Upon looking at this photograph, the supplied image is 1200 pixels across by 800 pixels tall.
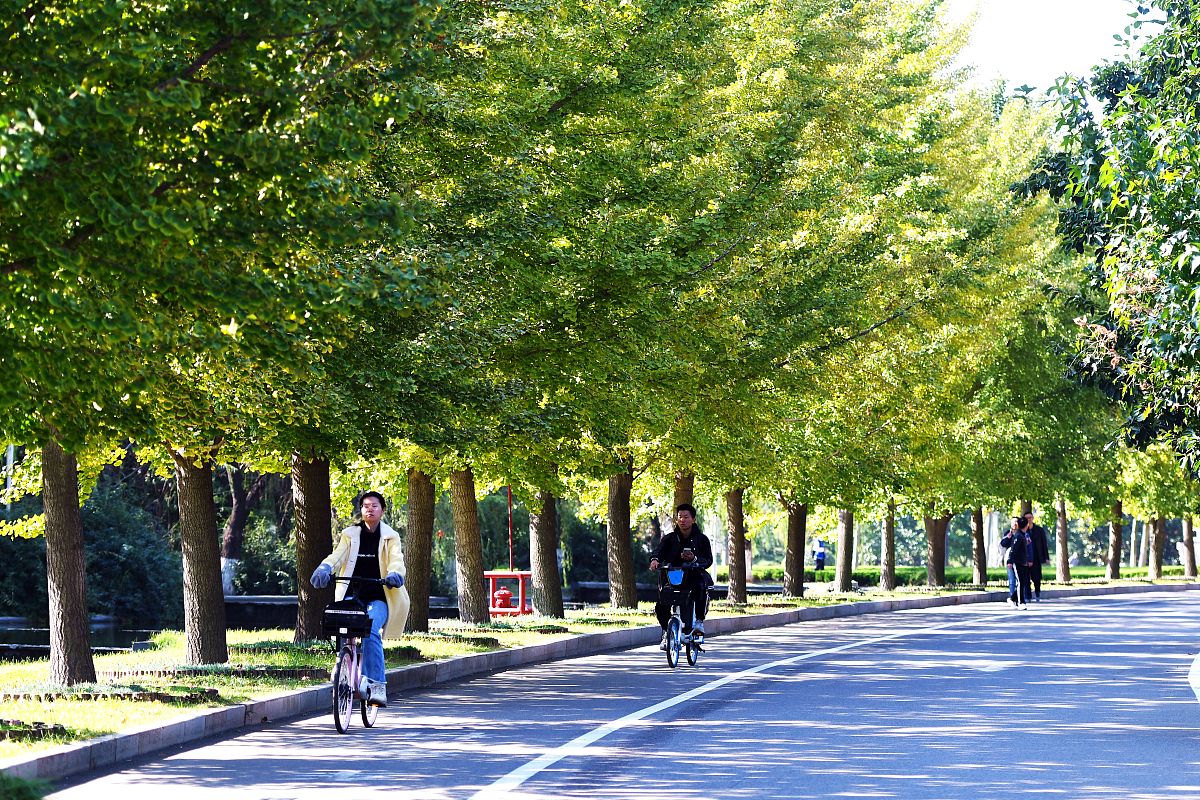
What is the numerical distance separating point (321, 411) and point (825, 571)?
54.5m

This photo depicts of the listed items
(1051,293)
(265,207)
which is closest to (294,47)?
(265,207)

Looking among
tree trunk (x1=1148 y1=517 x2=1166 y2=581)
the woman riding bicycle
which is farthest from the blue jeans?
tree trunk (x1=1148 y1=517 x2=1166 y2=581)

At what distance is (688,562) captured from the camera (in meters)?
19.7

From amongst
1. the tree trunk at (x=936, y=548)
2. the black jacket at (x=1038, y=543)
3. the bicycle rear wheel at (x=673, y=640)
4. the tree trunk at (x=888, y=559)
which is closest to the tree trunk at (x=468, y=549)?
the bicycle rear wheel at (x=673, y=640)

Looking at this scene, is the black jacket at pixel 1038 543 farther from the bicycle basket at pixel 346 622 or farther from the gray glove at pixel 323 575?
the gray glove at pixel 323 575

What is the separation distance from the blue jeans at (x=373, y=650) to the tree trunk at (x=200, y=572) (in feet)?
19.3

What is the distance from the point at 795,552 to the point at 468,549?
14.9 metres

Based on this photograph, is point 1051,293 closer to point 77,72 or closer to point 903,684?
point 903,684

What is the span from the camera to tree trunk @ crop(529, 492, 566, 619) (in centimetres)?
2834

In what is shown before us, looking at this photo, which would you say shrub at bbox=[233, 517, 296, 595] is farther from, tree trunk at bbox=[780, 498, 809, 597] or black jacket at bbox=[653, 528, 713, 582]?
black jacket at bbox=[653, 528, 713, 582]

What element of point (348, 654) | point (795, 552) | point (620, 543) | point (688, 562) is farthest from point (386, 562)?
point (795, 552)

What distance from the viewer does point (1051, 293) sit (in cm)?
3419

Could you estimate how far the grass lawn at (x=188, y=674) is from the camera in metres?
12.5

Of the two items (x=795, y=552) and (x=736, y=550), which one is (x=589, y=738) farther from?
(x=795, y=552)
